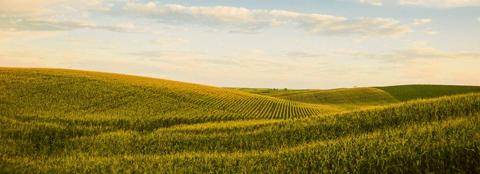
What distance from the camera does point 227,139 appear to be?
20016 millimetres

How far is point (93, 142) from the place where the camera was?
68.9 ft

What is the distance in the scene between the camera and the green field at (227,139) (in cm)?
1204

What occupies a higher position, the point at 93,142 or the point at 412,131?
the point at 412,131

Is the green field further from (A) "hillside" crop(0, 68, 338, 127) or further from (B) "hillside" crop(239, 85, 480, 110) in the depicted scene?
(B) "hillside" crop(239, 85, 480, 110)

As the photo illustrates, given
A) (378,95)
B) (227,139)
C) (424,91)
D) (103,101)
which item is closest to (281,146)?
(227,139)

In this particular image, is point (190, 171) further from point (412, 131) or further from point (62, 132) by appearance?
point (62, 132)

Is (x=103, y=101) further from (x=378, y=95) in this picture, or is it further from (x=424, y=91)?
(x=424, y=91)

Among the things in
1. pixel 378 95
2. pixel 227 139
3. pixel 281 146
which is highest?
pixel 378 95

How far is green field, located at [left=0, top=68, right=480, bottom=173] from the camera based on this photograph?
1204cm

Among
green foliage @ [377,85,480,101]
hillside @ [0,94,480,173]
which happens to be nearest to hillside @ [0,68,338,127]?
hillside @ [0,94,480,173]

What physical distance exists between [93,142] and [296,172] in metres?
12.5

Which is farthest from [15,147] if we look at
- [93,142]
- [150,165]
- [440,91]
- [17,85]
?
[440,91]

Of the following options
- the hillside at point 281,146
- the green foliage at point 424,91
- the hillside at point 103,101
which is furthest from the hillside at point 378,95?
the hillside at point 281,146

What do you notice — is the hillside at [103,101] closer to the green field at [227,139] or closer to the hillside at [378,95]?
the green field at [227,139]
